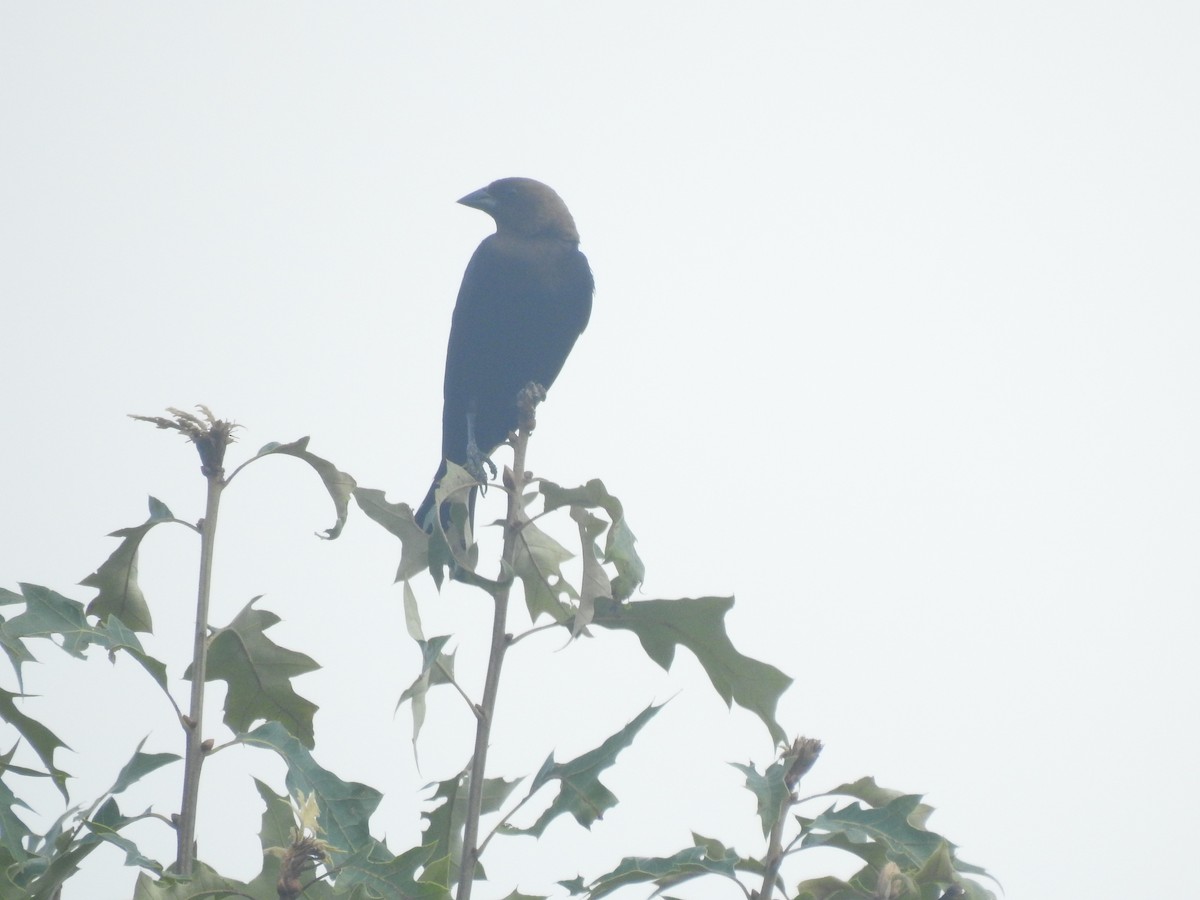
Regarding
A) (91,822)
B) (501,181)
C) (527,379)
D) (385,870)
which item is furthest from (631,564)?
(501,181)

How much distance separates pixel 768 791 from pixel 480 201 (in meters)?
4.97

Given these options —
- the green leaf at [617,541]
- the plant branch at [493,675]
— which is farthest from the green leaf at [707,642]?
the plant branch at [493,675]

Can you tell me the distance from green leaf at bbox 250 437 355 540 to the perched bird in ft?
11.5

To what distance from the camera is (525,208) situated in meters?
6.49

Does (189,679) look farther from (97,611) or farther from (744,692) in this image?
(744,692)

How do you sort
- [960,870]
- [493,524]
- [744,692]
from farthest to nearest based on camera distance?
[493,524]
[744,692]
[960,870]

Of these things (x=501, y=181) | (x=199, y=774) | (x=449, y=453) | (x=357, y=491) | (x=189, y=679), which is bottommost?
(x=199, y=774)

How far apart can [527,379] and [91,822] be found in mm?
4513

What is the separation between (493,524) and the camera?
2533mm

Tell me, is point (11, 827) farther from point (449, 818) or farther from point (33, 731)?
point (449, 818)

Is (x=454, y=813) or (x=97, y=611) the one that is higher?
(x=97, y=611)

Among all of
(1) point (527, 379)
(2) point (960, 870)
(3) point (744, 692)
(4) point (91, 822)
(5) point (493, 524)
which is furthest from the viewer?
(1) point (527, 379)

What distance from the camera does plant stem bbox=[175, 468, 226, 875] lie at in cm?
190

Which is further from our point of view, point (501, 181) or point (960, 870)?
point (501, 181)
